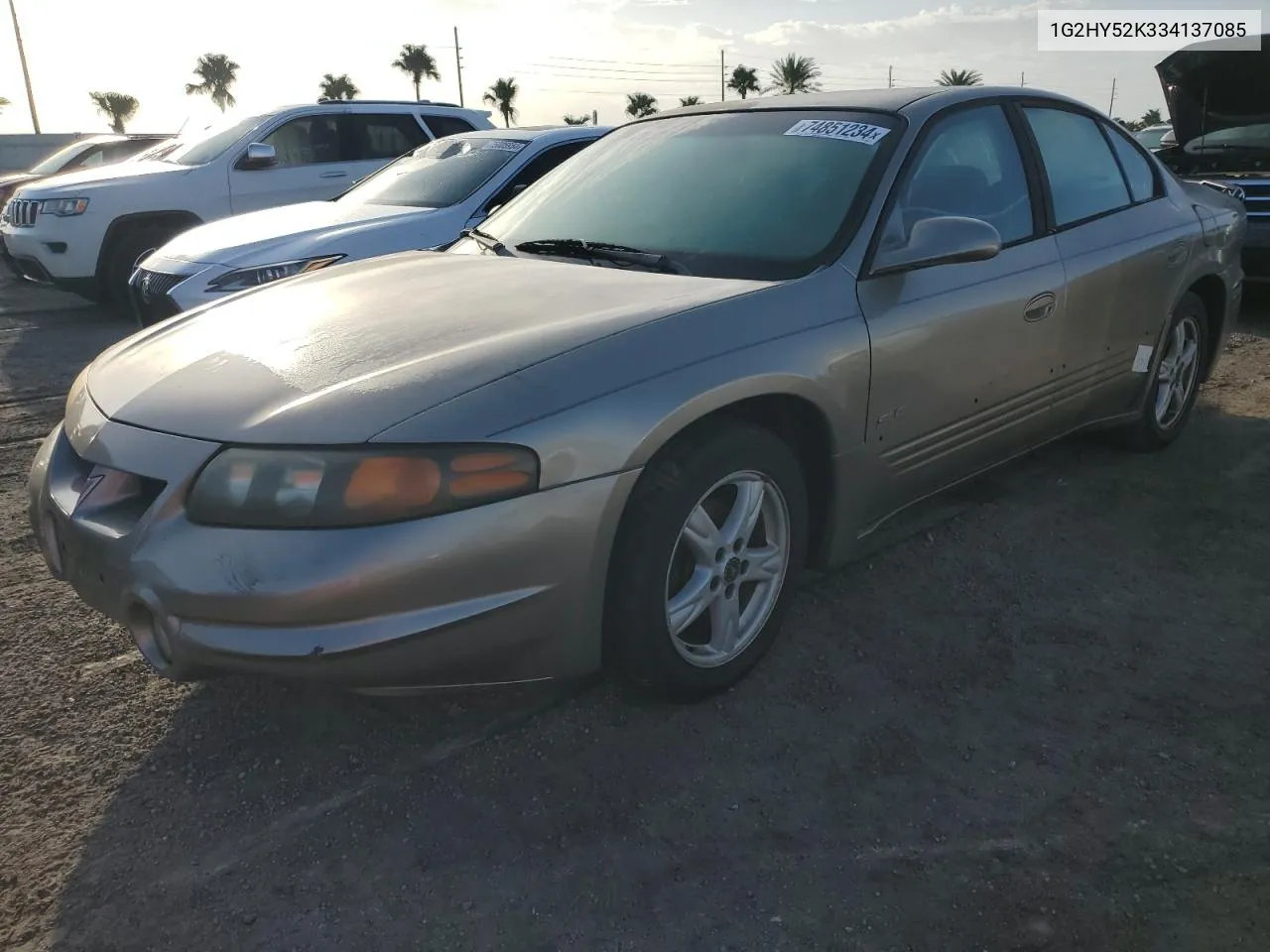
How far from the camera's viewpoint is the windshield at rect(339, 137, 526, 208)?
6.52 metres

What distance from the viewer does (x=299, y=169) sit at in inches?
348

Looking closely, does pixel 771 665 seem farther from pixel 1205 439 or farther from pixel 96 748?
pixel 1205 439

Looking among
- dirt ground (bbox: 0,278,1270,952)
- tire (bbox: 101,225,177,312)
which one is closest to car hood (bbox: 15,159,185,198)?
tire (bbox: 101,225,177,312)

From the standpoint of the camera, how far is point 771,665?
2867 mm

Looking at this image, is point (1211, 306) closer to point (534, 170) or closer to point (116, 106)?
point (534, 170)

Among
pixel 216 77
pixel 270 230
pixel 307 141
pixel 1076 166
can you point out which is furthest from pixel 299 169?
pixel 216 77

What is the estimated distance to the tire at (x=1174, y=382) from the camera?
4.34 metres

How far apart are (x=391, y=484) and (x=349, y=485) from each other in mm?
81

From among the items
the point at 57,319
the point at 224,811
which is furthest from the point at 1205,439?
the point at 57,319

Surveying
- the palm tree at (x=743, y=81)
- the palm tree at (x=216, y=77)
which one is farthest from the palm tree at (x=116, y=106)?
the palm tree at (x=743, y=81)

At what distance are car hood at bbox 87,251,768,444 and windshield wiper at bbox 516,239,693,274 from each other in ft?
0.26

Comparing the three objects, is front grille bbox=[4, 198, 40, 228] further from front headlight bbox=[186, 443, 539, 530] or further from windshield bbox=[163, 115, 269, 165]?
front headlight bbox=[186, 443, 539, 530]

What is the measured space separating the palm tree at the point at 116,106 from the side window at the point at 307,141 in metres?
44.7

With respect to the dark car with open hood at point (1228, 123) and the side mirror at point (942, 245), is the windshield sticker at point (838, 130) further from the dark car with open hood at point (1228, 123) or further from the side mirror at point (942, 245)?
the dark car with open hood at point (1228, 123)
